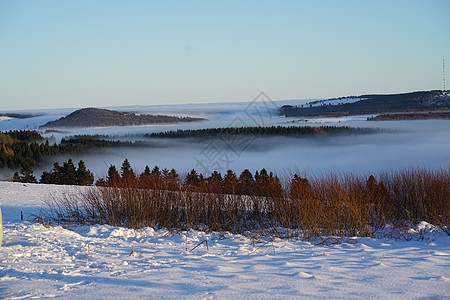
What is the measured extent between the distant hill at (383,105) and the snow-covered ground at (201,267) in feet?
240

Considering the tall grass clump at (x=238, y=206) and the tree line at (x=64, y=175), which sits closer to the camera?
the tall grass clump at (x=238, y=206)

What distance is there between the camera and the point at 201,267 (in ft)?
19.4

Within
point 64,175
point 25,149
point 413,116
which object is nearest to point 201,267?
point 64,175

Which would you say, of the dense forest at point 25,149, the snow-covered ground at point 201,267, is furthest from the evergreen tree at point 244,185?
the dense forest at point 25,149

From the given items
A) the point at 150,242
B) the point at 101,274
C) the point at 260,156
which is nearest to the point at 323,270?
the point at 101,274

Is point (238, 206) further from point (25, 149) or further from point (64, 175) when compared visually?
point (25, 149)

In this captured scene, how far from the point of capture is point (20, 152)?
192ft

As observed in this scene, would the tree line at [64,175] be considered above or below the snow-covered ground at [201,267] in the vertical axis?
below

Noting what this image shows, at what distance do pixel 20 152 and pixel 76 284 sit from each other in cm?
6121

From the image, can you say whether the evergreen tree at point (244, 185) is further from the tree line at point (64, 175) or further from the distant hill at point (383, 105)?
the distant hill at point (383, 105)

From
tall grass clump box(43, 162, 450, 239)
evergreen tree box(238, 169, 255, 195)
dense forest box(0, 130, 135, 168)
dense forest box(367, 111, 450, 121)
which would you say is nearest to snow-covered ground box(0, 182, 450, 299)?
tall grass clump box(43, 162, 450, 239)

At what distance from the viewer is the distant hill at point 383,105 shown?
82.6 metres

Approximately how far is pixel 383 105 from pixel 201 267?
294ft

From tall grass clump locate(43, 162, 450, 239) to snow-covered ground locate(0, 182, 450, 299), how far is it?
1063mm
